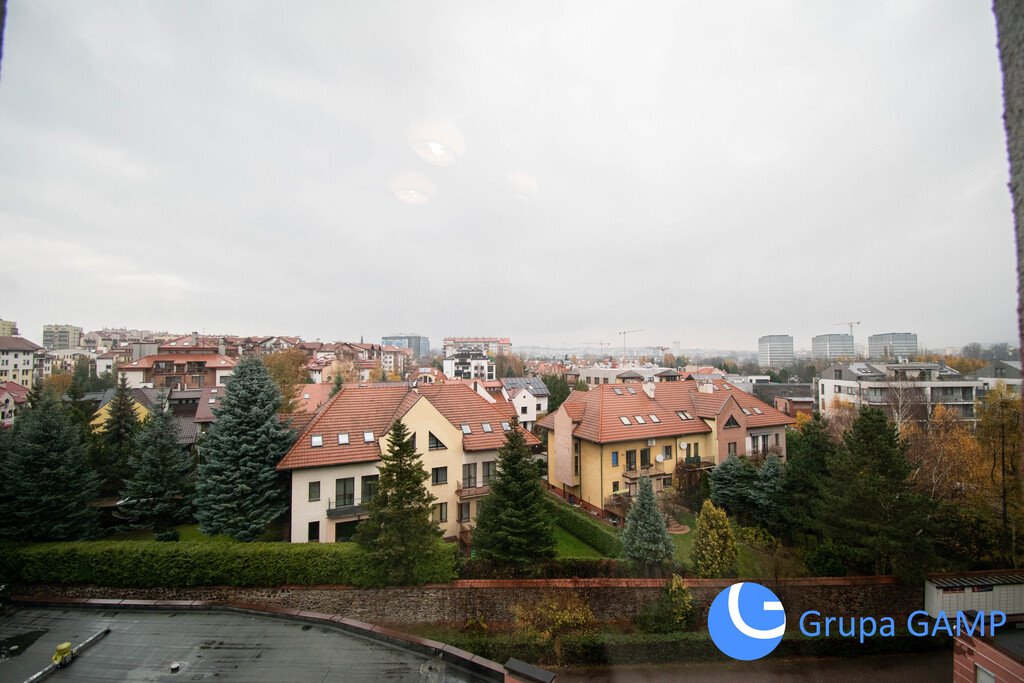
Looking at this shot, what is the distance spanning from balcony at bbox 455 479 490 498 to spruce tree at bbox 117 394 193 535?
9430mm

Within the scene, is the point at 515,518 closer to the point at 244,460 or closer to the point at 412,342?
the point at 244,460

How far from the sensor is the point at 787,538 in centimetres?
1314

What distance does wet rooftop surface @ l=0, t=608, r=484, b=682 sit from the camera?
287 inches

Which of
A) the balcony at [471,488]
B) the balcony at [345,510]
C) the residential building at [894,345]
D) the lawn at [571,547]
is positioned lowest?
the lawn at [571,547]

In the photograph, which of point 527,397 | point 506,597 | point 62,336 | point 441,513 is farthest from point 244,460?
point 62,336

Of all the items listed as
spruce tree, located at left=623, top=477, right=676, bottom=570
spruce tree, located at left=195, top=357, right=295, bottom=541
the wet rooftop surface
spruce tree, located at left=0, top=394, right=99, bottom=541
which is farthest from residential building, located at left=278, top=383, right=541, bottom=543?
spruce tree, located at left=0, top=394, right=99, bottom=541

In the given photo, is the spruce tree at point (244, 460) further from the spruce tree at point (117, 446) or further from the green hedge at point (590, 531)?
the green hedge at point (590, 531)

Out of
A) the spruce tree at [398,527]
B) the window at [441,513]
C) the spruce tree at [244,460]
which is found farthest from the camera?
the window at [441,513]

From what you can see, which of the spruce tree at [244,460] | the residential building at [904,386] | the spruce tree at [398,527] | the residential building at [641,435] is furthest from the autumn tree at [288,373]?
the residential building at [904,386]

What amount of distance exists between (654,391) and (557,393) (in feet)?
59.1

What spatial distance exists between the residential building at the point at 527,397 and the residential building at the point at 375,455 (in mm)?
19753

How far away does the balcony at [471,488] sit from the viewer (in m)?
14.3

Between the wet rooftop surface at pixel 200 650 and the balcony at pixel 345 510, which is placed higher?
the balcony at pixel 345 510

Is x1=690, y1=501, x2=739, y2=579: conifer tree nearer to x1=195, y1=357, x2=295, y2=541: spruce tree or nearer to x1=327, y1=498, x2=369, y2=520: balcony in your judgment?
x1=327, y1=498, x2=369, y2=520: balcony
